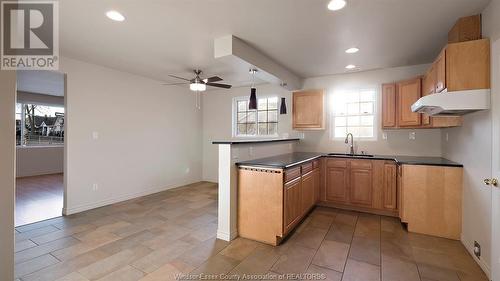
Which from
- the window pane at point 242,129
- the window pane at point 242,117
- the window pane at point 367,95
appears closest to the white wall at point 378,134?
the window pane at point 367,95

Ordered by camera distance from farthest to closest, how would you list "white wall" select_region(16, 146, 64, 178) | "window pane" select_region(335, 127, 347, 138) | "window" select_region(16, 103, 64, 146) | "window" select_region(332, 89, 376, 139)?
"window" select_region(16, 103, 64, 146), "white wall" select_region(16, 146, 64, 178), "window pane" select_region(335, 127, 347, 138), "window" select_region(332, 89, 376, 139)

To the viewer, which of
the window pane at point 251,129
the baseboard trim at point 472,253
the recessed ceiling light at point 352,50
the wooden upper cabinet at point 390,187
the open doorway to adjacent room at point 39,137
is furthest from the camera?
the window pane at point 251,129

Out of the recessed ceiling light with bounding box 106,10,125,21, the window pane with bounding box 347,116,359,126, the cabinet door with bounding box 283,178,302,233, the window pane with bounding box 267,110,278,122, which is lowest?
the cabinet door with bounding box 283,178,302,233

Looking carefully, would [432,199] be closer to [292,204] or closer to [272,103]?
[292,204]

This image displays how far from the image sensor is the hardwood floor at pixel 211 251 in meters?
2.24

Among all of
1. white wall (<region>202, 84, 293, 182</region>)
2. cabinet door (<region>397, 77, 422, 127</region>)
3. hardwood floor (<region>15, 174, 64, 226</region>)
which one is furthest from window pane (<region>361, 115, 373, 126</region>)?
hardwood floor (<region>15, 174, 64, 226</region>)

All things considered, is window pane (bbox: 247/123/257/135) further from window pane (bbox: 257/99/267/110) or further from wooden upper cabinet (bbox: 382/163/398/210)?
wooden upper cabinet (bbox: 382/163/398/210)

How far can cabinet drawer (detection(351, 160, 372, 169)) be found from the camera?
3.96 metres

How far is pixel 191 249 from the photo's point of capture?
8.82 ft

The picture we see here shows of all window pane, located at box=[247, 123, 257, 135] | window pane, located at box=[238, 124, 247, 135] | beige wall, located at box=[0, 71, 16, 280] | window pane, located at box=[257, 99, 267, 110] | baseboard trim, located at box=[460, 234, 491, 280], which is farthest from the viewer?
window pane, located at box=[238, 124, 247, 135]

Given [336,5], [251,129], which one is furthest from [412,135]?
[251,129]

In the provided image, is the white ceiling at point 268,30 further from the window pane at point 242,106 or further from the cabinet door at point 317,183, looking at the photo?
the window pane at point 242,106

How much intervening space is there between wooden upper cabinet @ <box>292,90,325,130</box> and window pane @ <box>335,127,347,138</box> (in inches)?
17.4

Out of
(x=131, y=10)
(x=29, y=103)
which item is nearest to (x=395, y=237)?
(x=131, y=10)
